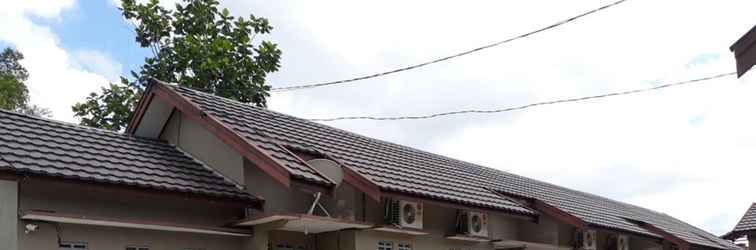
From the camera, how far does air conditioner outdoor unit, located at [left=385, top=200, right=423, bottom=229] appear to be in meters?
11.0

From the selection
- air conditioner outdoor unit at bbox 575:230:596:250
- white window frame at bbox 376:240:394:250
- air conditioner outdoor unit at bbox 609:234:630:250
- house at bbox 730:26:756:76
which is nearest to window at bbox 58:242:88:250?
white window frame at bbox 376:240:394:250

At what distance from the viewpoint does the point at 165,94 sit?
10898mm

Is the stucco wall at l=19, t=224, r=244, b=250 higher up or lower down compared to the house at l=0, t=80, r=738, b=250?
lower down

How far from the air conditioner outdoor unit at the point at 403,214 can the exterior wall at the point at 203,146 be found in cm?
224

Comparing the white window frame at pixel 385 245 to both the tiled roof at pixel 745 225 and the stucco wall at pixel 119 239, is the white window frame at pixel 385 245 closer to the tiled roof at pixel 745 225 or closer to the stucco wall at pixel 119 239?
the stucco wall at pixel 119 239

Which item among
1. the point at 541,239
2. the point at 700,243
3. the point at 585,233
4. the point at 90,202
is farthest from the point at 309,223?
the point at 700,243

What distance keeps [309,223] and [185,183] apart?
1.58m

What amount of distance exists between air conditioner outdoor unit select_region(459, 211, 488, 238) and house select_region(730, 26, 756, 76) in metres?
7.05

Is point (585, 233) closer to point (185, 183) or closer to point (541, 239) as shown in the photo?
point (541, 239)

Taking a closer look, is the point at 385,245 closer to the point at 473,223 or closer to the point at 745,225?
the point at 473,223

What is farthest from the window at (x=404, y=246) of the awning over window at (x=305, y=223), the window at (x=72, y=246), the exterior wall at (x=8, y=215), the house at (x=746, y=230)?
the house at (x=746, y=230)

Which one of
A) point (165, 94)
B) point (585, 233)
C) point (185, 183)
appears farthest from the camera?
point (585, 233)

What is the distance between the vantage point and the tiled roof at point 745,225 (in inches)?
872

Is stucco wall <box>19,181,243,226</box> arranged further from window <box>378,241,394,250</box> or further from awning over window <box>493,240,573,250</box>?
awning over window <box>493,240,573,250</box>
